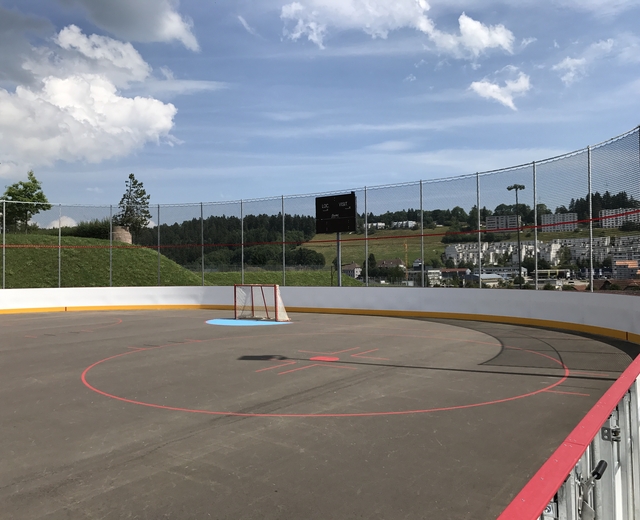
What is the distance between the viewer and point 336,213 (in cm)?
2539

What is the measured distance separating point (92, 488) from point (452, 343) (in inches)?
432

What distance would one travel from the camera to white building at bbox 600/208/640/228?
14.7m

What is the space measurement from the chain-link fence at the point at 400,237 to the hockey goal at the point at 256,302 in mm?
3144

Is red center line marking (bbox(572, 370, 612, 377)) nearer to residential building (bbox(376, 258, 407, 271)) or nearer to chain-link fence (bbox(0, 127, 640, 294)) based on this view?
chain-link fence (bbox(0, 127, 640, 294))

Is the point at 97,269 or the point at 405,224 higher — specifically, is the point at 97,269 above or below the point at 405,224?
below

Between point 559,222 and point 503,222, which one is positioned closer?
point 559,222

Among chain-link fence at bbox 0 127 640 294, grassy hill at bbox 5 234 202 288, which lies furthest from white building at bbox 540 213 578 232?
grassy hill at bbox 5 234 202 288

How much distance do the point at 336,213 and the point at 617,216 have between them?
496 inches

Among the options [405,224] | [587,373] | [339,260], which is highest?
[405,224]

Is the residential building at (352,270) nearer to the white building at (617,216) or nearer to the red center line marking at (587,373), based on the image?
the white building at (617,216)

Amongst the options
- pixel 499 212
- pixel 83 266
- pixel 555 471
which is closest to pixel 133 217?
pixel 83 266

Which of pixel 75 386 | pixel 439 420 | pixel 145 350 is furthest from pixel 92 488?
pixel 145 350

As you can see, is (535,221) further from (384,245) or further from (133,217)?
(133,217)

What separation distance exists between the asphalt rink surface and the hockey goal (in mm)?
8370
